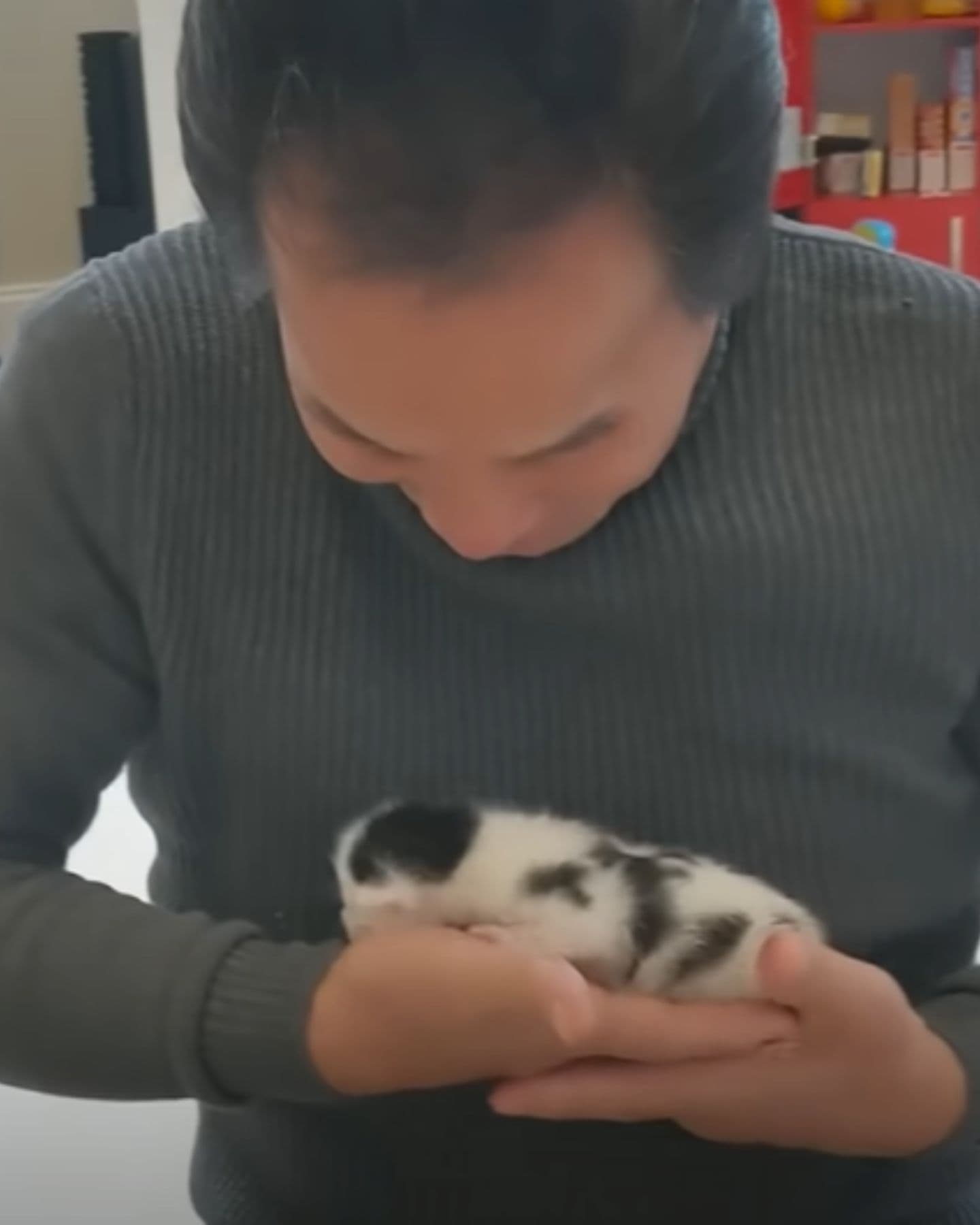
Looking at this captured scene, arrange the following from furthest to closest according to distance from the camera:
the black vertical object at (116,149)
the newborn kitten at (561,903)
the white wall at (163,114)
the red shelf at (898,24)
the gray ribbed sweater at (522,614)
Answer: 1. the red shelf at (898,24)
2. the black vertical object at (116,149)
3. the white wall at (163,114)
4. the gray ribbed sweater at (522,614)
5. the newborn kitten at (561,903)

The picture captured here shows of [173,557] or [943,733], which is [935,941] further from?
[173,557]

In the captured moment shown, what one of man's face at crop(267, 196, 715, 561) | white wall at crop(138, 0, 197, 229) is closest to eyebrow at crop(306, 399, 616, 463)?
man's face at crop(267, 196, 715, 561)

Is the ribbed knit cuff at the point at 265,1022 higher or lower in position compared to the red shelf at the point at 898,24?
lower

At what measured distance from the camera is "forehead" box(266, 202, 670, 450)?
0.56 m

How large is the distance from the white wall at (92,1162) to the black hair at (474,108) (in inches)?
22.5

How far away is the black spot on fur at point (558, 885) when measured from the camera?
2.11 ft

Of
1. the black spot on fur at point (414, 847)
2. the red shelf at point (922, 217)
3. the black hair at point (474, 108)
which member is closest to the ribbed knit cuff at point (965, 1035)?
the black spot on fur at point (414, 847)

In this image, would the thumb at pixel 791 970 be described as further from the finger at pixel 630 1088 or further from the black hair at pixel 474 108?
the black hair at pixel 474 108

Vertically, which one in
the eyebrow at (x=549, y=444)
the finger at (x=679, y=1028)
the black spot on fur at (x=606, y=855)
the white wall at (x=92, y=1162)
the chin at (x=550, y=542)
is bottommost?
the white wall at (x=92, y=1162)

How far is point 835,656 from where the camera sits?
0.78m

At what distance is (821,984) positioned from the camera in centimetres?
62

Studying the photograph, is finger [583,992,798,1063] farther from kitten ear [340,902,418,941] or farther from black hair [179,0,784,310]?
black hair [179,0,784,310]

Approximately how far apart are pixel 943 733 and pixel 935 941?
3.6 inches

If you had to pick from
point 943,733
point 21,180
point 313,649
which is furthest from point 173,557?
point 21,180
